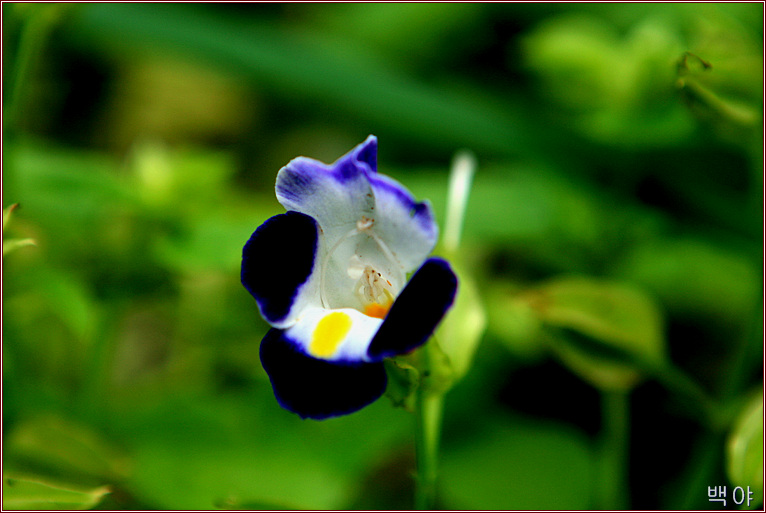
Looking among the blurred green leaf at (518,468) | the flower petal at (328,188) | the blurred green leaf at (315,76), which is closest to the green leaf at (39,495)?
the flower petal at (328,188)

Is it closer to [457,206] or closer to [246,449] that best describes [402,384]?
[457,206]

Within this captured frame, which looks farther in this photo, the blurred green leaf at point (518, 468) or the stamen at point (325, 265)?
the blurred green leaf at point (518, 468)

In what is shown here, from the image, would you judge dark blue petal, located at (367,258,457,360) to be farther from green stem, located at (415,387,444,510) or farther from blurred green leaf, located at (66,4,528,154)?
blurred green leaf, located at (66,4,528,154)

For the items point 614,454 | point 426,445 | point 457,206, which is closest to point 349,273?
point 426,445

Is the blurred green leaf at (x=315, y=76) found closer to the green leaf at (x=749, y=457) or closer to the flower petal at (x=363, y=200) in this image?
the green leaf at (x=749, y=457)

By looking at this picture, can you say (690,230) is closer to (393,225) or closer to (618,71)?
(618,71)
